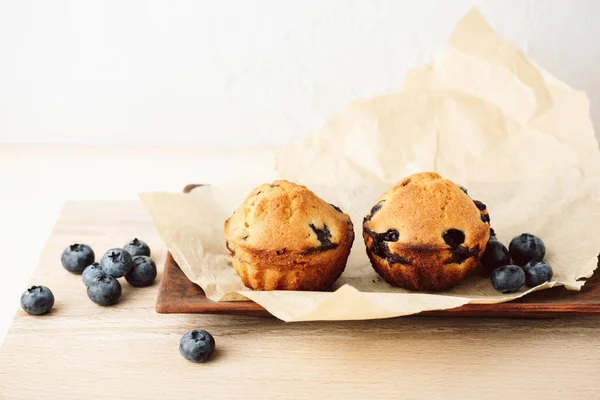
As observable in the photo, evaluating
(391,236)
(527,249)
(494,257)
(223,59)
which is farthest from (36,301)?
(223,59)

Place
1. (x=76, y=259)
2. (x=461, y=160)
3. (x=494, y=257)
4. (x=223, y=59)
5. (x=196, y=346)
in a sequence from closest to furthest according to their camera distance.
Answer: (x=196, y=346) < (x=494, y=257) < (x=76, y=259) < (x=461, y=160) < (x=223, y=59)

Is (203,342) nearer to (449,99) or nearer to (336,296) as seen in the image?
(336,296)

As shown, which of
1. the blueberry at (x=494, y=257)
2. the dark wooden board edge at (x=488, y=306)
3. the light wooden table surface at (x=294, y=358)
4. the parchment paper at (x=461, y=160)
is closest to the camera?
the light wooden table surface at (x=294, y=358)

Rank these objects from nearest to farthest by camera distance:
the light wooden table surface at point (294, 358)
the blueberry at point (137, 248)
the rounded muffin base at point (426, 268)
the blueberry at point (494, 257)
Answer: the light wooden table surface at point (294, 358), the rounded muffin base at point (426, 268), the blueberry at point (494, 257), the blueberry at point (137, 248)

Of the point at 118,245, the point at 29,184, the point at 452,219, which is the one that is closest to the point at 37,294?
the point at 118,245

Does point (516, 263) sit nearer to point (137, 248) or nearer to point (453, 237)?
point (453, 237)

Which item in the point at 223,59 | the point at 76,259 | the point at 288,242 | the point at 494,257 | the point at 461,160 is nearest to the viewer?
the point at 288,242

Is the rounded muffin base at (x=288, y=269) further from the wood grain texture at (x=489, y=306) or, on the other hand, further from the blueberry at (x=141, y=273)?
the blueberry at (x=141, y=273)

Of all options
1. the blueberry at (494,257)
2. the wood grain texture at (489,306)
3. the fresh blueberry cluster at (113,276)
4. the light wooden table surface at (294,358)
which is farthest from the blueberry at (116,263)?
the blueberry at (494,257)
